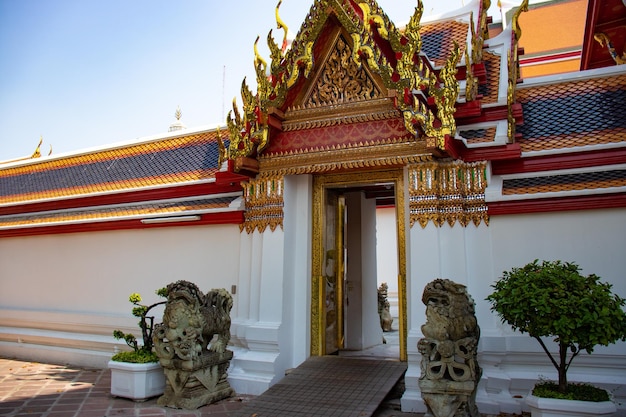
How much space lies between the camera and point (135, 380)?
543cm

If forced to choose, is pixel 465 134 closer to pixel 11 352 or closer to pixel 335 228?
pixel 335 228

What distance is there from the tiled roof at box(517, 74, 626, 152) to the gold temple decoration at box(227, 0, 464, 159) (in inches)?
46.4

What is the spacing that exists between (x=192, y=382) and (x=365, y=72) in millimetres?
3694

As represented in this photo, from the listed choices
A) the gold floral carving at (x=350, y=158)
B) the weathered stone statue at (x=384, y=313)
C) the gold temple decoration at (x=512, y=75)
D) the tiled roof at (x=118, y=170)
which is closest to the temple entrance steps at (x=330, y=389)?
the gold floral carving at (x=350, y=158)

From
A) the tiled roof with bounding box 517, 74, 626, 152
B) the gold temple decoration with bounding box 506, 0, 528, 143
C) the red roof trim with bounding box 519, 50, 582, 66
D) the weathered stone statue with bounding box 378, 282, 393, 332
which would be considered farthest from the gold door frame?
the red roof trim with bounding box 519, 50, 582, 66

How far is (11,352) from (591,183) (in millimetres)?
8687

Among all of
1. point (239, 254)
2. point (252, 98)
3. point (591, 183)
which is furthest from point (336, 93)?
point (591, 183)

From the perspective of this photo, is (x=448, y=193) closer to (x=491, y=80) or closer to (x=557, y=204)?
(x=557, y=204)

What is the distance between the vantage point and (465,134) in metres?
5.51

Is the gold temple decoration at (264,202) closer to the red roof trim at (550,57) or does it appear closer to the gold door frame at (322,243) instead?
the gold door frame at (322,243)

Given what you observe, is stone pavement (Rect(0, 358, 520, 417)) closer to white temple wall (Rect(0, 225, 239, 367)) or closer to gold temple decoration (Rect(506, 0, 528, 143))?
white temple wall (Rect(0, 225, 239, 367))

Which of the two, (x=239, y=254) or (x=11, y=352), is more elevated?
(x=239, y=254)

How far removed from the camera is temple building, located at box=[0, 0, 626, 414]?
4.92m

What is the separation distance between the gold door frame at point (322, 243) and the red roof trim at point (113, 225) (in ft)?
3.31
